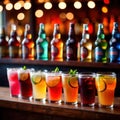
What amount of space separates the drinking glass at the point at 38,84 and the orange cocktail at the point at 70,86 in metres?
0.15

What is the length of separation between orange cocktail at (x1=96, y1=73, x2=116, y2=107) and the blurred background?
1629 mm

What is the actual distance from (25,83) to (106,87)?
52 cm

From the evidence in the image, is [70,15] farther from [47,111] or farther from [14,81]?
[47,111]

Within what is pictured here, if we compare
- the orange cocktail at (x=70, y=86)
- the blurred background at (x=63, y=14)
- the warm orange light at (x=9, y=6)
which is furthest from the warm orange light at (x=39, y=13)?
the orange cocktail at (x=70, y=86)

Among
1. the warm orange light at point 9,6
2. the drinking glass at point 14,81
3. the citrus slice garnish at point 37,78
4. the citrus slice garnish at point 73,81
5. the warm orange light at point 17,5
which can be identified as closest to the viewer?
the citrus slice garnish at point 73,81

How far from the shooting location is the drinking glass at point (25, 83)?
201cm

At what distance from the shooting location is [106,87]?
1771 mm

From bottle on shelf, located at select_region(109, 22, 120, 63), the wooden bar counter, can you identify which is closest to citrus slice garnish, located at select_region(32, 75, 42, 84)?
the wooden bar counter

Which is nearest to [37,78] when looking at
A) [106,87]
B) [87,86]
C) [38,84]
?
[38,84]

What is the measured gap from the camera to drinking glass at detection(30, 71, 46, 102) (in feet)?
6.40

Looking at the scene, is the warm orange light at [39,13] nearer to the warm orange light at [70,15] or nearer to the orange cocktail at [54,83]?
the warm orange light at [70,15]

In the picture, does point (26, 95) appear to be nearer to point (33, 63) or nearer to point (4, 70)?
point (33, 63)

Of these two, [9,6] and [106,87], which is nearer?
[106,87]

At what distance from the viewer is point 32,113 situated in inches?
78.4
